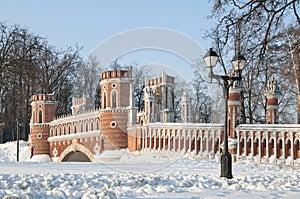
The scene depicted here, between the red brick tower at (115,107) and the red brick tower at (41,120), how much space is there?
37.4 ft

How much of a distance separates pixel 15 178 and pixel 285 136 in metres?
9.29

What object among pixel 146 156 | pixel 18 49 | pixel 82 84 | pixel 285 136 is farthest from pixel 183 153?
pixel 82 84

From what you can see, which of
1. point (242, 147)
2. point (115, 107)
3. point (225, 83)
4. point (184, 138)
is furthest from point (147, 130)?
point (225, 83)

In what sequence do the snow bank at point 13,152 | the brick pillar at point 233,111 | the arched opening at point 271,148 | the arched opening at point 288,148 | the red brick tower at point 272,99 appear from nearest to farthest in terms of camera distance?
the arched opening at point 288,148 < the arched opening at point 271,148 < the brick pillar at point 233,111 < the red brick tower at point 272,99 < the snow bank at point 13,152

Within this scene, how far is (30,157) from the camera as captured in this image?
38.6 m

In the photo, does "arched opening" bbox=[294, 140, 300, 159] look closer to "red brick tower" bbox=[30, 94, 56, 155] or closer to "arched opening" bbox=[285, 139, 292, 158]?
"arched opening" bbox=[285, 139, 292, 158]

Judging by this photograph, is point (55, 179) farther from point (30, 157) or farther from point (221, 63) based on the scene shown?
point (30, 157)

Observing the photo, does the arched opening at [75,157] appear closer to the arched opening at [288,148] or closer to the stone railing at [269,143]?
the stone railing at [269,143]

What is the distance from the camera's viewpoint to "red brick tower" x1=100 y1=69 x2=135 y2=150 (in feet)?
86.5

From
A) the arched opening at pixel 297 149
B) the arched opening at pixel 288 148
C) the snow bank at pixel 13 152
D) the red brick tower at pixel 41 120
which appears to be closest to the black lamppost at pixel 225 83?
the arched opening at pixel 297 149

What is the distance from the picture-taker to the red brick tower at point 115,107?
2636cm

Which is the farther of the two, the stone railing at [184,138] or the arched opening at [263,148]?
the stone railing at [184,138]

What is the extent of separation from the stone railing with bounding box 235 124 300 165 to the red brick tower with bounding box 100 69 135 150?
9512mm

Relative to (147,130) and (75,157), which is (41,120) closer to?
(75,157)
